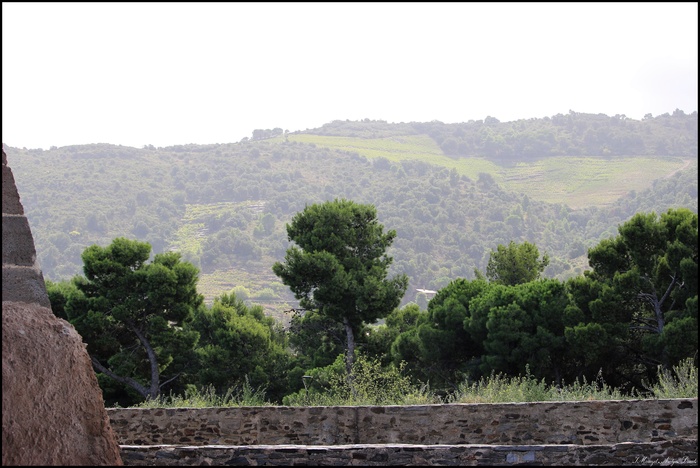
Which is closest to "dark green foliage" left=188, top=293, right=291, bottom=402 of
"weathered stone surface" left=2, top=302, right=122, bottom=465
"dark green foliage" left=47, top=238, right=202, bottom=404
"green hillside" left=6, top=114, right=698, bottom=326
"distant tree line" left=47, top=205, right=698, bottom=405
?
"distant tree line" left=47, top=205, right=698, bottom=405

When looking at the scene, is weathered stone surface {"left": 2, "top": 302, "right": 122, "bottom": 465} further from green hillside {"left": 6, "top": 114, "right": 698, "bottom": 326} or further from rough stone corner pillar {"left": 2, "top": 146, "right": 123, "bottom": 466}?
green hillside {"left": 6, "top": 114, "right": 698, "bottom": 326}

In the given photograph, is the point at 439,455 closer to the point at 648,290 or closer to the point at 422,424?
the point at 422,424

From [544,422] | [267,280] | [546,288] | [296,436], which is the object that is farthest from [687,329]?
[267,280]

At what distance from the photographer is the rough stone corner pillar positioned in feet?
18.7

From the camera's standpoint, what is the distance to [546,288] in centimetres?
2128

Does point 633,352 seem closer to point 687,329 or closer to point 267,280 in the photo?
point 687,329

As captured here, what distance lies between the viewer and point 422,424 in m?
10.4

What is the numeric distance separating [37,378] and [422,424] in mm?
5539

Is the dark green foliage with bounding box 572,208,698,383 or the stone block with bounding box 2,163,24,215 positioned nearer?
the stone block with bounding box 2,163,24,215

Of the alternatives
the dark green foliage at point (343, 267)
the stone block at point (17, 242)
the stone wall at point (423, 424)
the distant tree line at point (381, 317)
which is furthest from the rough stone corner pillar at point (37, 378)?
the dark green foliage at point (343, 267)

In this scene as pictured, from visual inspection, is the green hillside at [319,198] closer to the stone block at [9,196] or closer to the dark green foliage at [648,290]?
the dark green foliage at [648,290]

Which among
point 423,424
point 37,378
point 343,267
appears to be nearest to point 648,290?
point 343,267

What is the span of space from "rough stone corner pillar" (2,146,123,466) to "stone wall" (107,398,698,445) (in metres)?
4.49

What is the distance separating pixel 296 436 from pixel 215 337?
614 inches
